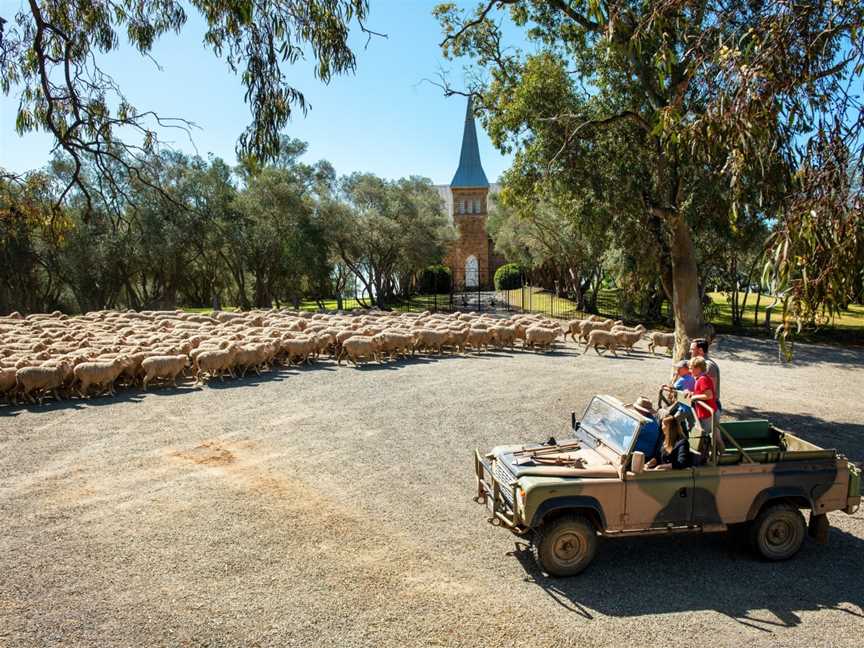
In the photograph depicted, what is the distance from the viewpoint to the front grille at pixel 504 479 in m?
7.06

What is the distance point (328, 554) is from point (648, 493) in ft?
12.6

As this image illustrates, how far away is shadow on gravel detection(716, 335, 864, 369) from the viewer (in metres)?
24.0

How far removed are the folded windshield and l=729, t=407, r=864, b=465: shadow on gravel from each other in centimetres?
650

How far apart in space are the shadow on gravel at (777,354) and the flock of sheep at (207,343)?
4.02 metres

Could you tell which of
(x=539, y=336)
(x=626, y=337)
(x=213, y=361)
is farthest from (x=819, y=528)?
(x=539, y=336)

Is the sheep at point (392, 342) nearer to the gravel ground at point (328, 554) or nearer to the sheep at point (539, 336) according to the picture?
the sheep at point (539, 336)

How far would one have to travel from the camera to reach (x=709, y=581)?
6980 millimetres

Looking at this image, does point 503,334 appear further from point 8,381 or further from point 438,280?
point 438,280

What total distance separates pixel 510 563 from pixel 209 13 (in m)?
7.77

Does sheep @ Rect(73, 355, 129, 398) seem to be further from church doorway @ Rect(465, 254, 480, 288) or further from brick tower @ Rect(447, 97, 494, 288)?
church doorway @ Rect(465, 254, 480, 288)

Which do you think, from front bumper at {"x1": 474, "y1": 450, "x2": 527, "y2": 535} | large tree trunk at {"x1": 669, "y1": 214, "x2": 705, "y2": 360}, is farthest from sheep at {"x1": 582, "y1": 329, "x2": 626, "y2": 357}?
front bumper at {"x1": 474, "y1": 450, "x2": 527, "y2": 535}

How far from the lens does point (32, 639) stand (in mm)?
5770

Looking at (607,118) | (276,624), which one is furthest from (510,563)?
(607,118)

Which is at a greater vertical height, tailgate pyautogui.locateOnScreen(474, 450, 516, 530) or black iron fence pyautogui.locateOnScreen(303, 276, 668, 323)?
black iron fence pyautogui.locateOnScreen(303, 276, 668, 323)
